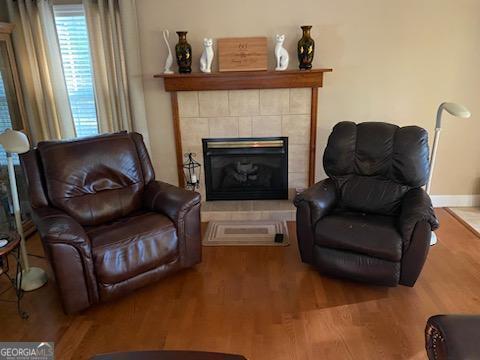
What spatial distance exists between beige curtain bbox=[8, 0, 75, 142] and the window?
7 centimetres

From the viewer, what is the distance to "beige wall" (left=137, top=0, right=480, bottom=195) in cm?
327

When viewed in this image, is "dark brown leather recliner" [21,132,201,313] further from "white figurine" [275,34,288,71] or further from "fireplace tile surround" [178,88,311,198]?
"white figurine" [275,34,288,71]

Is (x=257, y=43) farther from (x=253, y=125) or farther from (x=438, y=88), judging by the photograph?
(x=438, y=88)

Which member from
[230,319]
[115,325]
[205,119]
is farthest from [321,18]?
[115,325]

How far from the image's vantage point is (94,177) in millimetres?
2670

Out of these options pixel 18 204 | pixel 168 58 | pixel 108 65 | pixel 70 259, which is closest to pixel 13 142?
pixel 18 204

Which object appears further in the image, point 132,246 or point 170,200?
point 170,200

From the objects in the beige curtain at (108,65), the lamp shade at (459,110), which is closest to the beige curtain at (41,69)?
the beige curtain at (108,65)

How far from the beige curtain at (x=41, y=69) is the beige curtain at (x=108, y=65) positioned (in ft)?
1.15

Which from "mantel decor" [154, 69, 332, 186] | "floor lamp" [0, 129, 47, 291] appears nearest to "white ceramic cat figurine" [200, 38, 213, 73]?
"mantel decor" [154, 69, 332, 186]

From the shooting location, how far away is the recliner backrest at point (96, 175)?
99.4 inches

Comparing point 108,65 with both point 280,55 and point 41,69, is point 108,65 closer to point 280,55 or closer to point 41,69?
point 41,69

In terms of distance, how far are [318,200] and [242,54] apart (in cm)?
162

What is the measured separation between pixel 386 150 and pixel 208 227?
5.69ft
